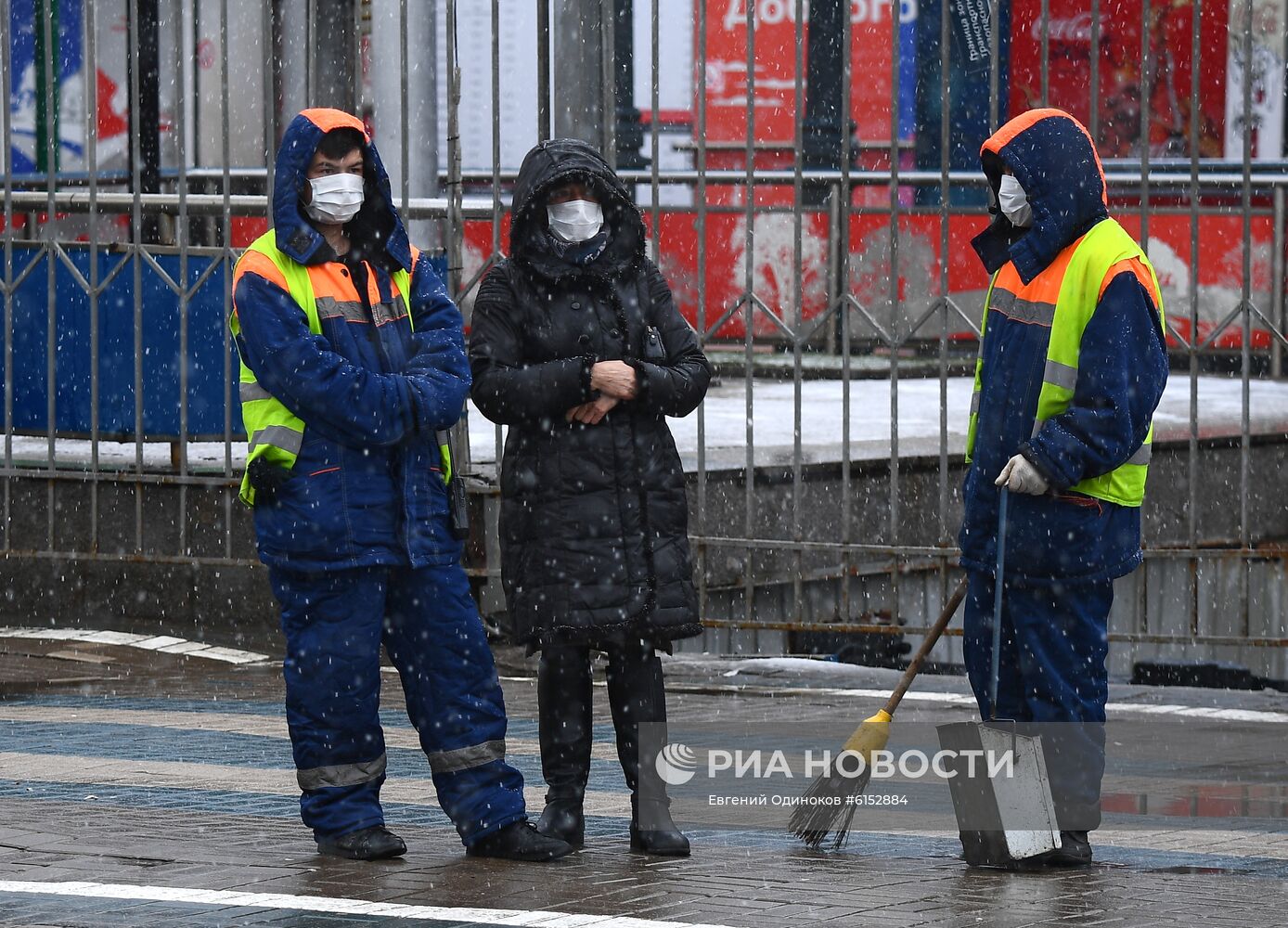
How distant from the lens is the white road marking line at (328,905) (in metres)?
4.90

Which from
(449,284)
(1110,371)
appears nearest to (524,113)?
(449,284)

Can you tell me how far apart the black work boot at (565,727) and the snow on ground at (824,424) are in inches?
134

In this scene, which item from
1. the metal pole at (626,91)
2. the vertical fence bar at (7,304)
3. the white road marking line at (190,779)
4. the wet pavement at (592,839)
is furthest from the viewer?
the metal pole at (626,91)

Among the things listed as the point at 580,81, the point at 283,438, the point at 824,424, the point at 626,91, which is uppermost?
the point at 626,91

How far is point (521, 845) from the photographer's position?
571 centimetres

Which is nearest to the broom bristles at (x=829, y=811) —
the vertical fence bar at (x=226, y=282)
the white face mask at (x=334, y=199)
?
the white face mask at (x=334, y=199)

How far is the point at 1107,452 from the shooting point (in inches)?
223

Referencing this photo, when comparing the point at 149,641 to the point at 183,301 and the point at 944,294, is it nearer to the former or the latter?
the point at 183,301

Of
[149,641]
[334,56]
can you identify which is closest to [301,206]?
[149,641]

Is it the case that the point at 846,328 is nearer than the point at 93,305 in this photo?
Yes

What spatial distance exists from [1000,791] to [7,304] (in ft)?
20.3

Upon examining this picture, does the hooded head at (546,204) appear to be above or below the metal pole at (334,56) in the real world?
below

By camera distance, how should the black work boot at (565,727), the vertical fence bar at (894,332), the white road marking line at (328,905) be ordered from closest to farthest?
1. the white road marking line at (328,905)
2. the black work boot at (565,727)
3. the vertical fence bar at (894,332)

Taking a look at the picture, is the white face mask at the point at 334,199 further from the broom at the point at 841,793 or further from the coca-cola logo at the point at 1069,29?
the coca-cola logo at the point at 1069,29
